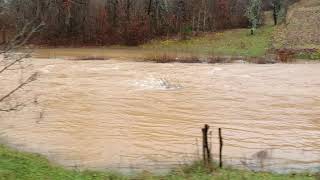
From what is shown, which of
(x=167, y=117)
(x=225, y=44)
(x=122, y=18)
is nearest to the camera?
(x=167, y=117)

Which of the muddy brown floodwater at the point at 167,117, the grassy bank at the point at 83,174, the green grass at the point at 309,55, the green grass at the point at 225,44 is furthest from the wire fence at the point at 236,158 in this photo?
the green grass at the point at 225,44

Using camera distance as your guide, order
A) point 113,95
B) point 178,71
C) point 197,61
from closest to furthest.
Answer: point 113,95 < point 178,71 < point 197,61

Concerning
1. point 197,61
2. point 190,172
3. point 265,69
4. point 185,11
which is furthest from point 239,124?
point 185,11

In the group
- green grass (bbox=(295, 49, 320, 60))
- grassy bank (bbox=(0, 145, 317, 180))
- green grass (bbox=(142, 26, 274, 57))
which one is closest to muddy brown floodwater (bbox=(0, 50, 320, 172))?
grassy bank (bbox=(0, 145, 317, 180))

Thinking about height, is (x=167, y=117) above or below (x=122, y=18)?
below

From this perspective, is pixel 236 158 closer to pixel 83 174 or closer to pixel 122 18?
pixel 83 174

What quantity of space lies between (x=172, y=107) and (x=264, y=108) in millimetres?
3784

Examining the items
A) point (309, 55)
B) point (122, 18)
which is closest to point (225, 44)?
point (309, 55)

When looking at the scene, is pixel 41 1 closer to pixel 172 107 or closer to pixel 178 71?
pixel 178 71

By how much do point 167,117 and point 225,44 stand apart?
2627 centimetres

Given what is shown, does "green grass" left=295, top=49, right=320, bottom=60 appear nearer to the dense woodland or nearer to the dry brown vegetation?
the dry brown vegetation

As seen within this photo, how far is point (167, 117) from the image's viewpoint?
21.2 metres

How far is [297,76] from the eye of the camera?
3089cm

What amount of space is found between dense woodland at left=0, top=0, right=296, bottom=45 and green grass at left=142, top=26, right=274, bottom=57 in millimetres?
2104
